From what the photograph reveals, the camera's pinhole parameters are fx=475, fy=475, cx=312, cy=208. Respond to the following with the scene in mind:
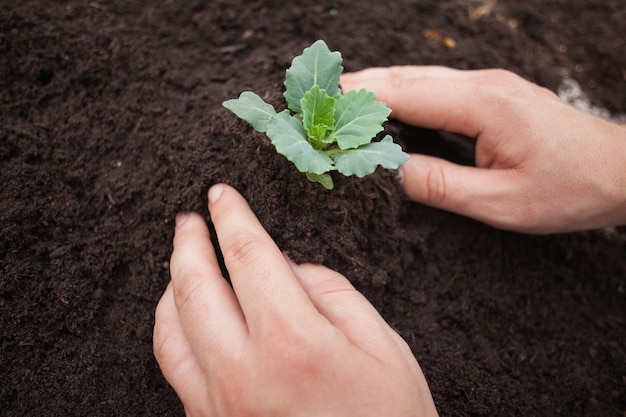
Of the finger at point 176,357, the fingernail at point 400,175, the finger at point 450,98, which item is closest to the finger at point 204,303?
the finger at point 176,357

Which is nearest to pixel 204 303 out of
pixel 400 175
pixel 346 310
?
pixel 346 310

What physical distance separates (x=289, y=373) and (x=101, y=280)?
1.12 metres

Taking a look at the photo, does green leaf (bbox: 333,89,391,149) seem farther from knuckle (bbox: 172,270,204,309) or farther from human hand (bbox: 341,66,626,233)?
knuckle (bbox: 172,270,204,309)

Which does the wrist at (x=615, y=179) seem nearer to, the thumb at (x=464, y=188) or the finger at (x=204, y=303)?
the thumb at (x=464, y=188)

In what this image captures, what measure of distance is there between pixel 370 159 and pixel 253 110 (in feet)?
1.57

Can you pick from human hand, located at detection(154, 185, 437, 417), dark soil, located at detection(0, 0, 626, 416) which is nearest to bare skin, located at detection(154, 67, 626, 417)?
human hand, located at detection(154, 185, 437, 417)

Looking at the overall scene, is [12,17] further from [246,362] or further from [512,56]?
[512,56]

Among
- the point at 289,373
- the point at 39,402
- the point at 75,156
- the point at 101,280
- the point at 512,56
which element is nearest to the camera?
the point at 289,373

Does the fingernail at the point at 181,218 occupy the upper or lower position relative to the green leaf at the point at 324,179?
lower

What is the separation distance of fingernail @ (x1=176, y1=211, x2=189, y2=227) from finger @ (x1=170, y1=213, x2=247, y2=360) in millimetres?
174

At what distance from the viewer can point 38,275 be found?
82.6 inches

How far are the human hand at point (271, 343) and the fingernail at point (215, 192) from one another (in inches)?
4.4

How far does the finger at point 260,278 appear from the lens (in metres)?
1.57

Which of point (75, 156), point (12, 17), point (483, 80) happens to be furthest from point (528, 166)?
point (12, 17)
